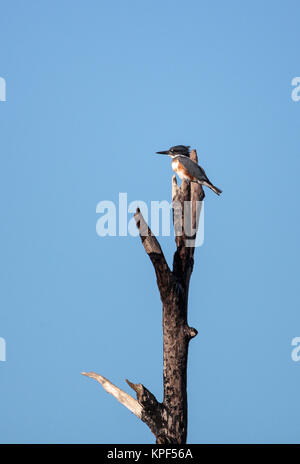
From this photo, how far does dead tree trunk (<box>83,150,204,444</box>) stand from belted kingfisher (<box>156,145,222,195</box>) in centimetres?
178

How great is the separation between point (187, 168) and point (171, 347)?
4.18 metres

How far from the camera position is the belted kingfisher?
58.3ft

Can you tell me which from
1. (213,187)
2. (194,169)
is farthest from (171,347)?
(194,169)

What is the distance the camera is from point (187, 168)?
1789 centimetres

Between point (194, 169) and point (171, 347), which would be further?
point (194, 169)

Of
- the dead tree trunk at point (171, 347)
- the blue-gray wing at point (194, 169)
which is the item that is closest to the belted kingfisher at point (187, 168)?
the blue-gray wing at point (194, 169)

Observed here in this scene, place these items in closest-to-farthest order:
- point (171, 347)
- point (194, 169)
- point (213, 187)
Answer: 1. point (171, 347)
2. point (194, 169)
3. point (213, 187)

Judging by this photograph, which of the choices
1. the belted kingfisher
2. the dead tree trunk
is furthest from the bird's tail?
the dead tree trunk

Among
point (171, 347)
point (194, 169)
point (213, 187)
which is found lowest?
point (171, 347)

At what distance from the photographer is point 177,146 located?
61.3ft

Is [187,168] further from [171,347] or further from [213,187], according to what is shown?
[171,347]

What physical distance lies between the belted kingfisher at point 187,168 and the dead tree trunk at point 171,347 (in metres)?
1.78

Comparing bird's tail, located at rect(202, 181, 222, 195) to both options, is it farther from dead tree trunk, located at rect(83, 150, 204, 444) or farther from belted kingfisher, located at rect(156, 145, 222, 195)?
dead tree trunk, located at rect(83, 150, 204, 444)
